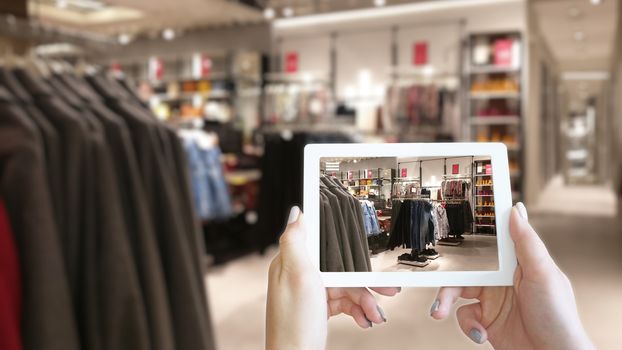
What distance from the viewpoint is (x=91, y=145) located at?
1.00m

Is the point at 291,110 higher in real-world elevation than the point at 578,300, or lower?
higher

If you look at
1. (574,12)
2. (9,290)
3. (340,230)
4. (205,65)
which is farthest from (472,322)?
(205,65)

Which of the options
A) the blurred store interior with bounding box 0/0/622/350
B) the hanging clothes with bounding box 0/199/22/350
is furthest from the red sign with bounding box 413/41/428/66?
the hanging clothes with bounding box 0/199/22/350

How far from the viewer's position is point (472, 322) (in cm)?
33

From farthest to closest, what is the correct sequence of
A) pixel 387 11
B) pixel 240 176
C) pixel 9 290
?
pixel 387 11 → pixel 240 176 → pixel 9 290

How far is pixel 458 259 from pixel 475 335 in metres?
0.07

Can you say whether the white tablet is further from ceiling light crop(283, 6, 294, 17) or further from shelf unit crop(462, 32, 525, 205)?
shelf unit crop(462, 32, 525, 205)

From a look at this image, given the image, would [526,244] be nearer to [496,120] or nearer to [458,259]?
[458,259]

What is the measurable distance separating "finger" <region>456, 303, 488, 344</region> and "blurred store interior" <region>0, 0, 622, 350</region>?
0.10 feet

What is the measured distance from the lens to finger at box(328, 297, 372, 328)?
1.06ft

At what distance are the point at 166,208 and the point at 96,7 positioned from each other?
194 inches

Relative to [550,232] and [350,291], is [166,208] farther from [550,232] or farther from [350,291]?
[350,291]

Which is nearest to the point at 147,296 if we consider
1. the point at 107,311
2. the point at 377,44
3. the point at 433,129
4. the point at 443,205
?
the point at 107,311

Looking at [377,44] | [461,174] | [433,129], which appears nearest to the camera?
[461,174]
